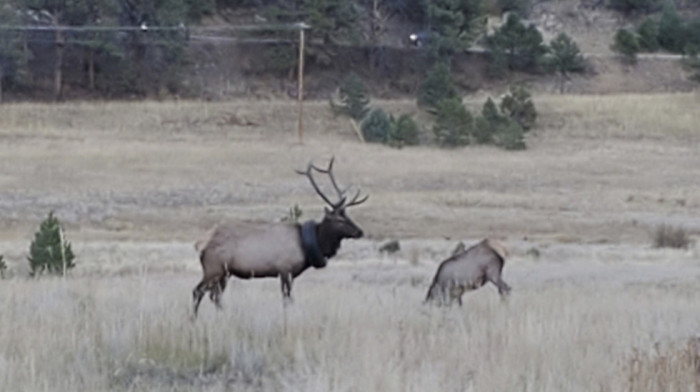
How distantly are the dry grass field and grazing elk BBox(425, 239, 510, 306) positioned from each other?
55cm

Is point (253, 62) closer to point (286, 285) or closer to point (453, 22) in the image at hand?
point (453, 22)

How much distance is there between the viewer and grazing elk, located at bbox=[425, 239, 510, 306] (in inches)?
535

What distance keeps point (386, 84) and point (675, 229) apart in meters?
46.3

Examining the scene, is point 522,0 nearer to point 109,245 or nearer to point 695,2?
point 695,2

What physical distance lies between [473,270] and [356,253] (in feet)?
47.3

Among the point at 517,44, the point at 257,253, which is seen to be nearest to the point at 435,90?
the point at 517,44

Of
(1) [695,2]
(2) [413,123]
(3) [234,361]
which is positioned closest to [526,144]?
(2) [413,123]

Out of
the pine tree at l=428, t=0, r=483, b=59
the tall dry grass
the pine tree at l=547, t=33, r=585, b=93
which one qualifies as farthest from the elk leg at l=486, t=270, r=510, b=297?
the pine tree at l=547, t=33, r=585, b=93

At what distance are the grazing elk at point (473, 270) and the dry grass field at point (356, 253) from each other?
1.81ft

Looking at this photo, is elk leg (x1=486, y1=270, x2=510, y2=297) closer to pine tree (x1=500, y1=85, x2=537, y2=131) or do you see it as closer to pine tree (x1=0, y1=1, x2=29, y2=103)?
pine tree (x1=500, y1=85, x2=537, y2=131)

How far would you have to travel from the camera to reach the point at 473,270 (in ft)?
46.1

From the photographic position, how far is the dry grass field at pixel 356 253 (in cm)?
762

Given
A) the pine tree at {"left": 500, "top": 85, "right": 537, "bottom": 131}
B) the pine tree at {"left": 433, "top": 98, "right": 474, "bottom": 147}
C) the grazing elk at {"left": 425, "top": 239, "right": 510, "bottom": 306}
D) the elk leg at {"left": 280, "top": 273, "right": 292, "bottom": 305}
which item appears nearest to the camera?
the elk leg at {"left": 280, "top": 273, "right": 292, "bottom": 305}

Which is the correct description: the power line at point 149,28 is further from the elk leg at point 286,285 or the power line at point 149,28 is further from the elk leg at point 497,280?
the elk leg at point 286,285
